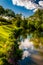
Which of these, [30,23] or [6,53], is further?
[30,23]

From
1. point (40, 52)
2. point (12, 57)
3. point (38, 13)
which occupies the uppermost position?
point (12, 57)

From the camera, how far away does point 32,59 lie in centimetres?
4362

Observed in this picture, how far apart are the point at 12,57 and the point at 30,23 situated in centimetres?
7638

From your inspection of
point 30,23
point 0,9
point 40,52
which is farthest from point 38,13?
point 40,52

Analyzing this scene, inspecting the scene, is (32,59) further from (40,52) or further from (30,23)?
(30,23)

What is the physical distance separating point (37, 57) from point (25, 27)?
6305 centimetres

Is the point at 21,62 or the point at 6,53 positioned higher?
the point at 6,53

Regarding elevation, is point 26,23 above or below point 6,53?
below

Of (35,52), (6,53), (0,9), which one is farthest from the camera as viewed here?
(0,9)

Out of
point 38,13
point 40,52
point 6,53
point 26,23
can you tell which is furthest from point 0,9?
point 6,53

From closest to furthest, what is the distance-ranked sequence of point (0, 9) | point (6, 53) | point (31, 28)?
point (6, 53), point (31, 28), point (0, 9)

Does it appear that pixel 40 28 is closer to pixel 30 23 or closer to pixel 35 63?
pixel 30 23

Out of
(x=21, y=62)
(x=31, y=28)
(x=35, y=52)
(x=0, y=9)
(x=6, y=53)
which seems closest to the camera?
(x=6, y=53)

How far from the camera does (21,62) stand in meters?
40.4
